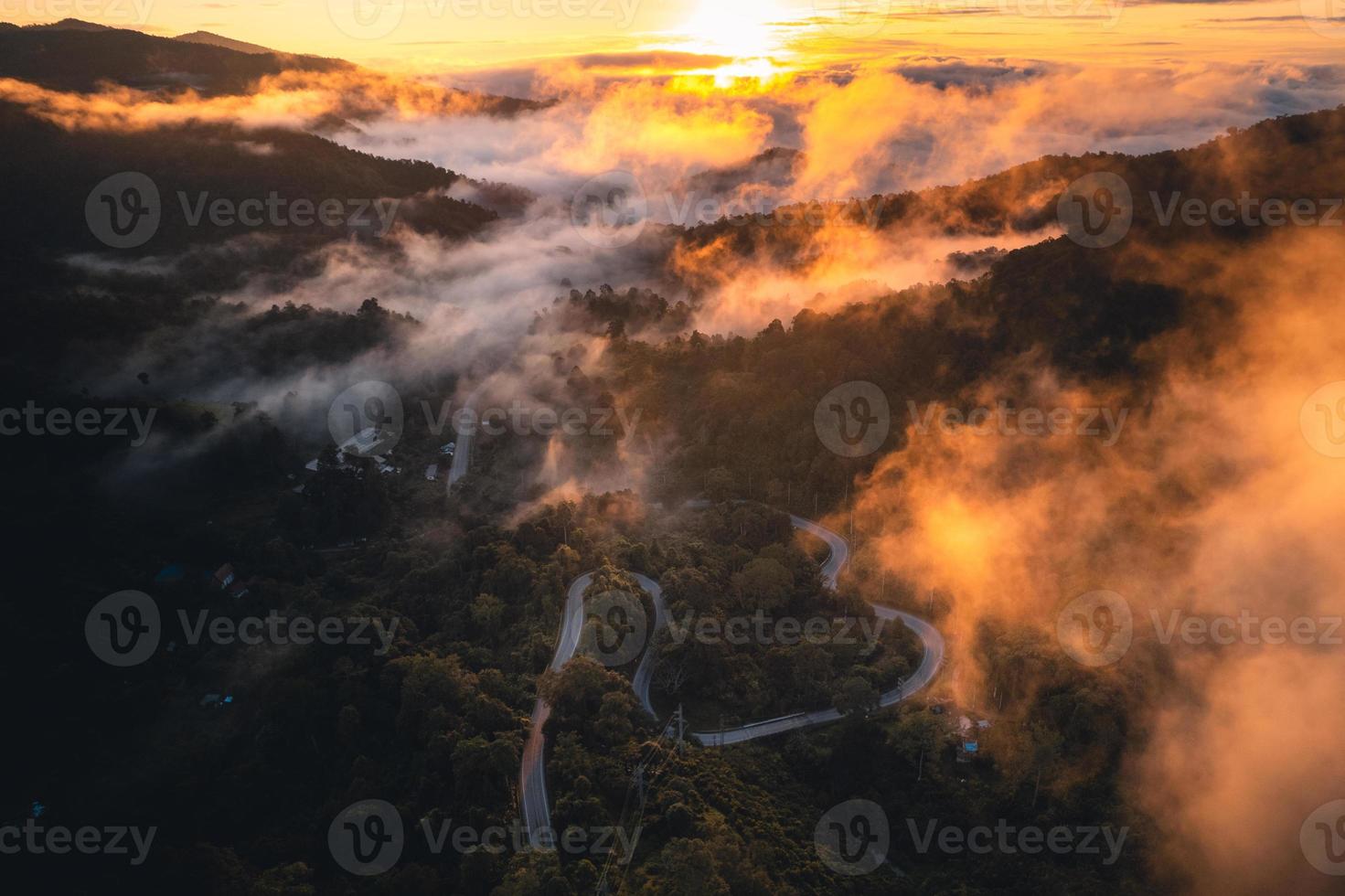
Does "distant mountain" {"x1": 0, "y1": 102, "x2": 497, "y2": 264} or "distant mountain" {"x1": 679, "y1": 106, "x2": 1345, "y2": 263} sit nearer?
"distant mountain" {"x1": 679, "y1": 106, "x2": 1345, "y2": 263}

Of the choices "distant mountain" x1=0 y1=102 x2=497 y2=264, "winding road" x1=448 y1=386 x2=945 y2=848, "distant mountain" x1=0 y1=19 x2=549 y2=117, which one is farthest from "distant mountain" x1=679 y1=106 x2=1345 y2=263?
"distant mountain" x1=0 y1=19 x2=549 y2=117

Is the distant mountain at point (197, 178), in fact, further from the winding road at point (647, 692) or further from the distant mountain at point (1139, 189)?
the winding road at point (647, 692)

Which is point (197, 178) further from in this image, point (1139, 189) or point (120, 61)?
point (1139, 189)

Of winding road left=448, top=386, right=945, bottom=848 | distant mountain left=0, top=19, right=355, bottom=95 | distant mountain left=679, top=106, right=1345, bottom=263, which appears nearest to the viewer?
winding road left=448, top=386, right=945, bottom=848

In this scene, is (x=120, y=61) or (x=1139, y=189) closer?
(x=1139, y=189)

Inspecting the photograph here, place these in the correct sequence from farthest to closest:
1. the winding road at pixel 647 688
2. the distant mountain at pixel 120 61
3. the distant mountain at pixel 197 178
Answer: the distant mountain at pixel 120 61 < the distant mountain at pixel 197 178 < the winding road at pixel 647 688

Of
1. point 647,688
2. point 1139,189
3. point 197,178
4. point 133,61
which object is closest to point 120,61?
point 133,61

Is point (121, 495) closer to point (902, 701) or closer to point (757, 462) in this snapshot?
point (757, 462)

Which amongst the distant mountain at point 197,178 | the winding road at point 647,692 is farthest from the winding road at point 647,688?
the distant mountain at point 197,178

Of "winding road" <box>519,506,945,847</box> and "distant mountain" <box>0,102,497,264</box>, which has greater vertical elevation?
"distant mountain" <box>0,102,497,264</box>

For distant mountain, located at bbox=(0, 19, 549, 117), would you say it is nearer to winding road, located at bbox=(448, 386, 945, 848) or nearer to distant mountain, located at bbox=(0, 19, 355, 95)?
distant mountain, located at bbox=(0, 19, 355, 95)

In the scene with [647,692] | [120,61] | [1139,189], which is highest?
[120,61]

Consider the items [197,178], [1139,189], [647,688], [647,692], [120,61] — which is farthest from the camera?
[120,61]
